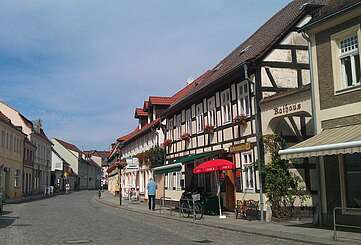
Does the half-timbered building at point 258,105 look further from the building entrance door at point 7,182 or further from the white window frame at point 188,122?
the building entrance door at point 7,182

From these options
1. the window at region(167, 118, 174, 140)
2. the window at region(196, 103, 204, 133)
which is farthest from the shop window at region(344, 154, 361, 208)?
the window at region(167, 118, 174, 140)

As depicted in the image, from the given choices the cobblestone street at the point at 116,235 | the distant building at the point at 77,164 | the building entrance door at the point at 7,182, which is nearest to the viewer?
the cobblestone street at the point at 116,235

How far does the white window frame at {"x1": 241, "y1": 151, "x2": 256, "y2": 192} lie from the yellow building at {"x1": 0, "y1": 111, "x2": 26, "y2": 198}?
30.7 meters

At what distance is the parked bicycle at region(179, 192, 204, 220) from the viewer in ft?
78.9

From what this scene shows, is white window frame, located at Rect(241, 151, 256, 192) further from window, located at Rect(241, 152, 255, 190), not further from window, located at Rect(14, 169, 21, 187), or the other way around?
window, located at Rect(14, 169, 21, 187)

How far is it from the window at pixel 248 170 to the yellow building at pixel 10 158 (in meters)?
30.8

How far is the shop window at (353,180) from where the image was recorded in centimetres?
1661

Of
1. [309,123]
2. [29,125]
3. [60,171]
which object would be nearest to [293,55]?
[309,123]

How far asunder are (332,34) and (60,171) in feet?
266

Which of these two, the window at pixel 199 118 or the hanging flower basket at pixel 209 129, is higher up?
the window at pixel 199 118

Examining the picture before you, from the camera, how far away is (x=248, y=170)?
23203 mm

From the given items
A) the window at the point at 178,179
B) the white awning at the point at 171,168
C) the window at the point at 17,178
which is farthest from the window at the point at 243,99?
the window at the point at 17,178

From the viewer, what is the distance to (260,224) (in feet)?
66.1

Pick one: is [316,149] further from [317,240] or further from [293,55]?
[293,55]
